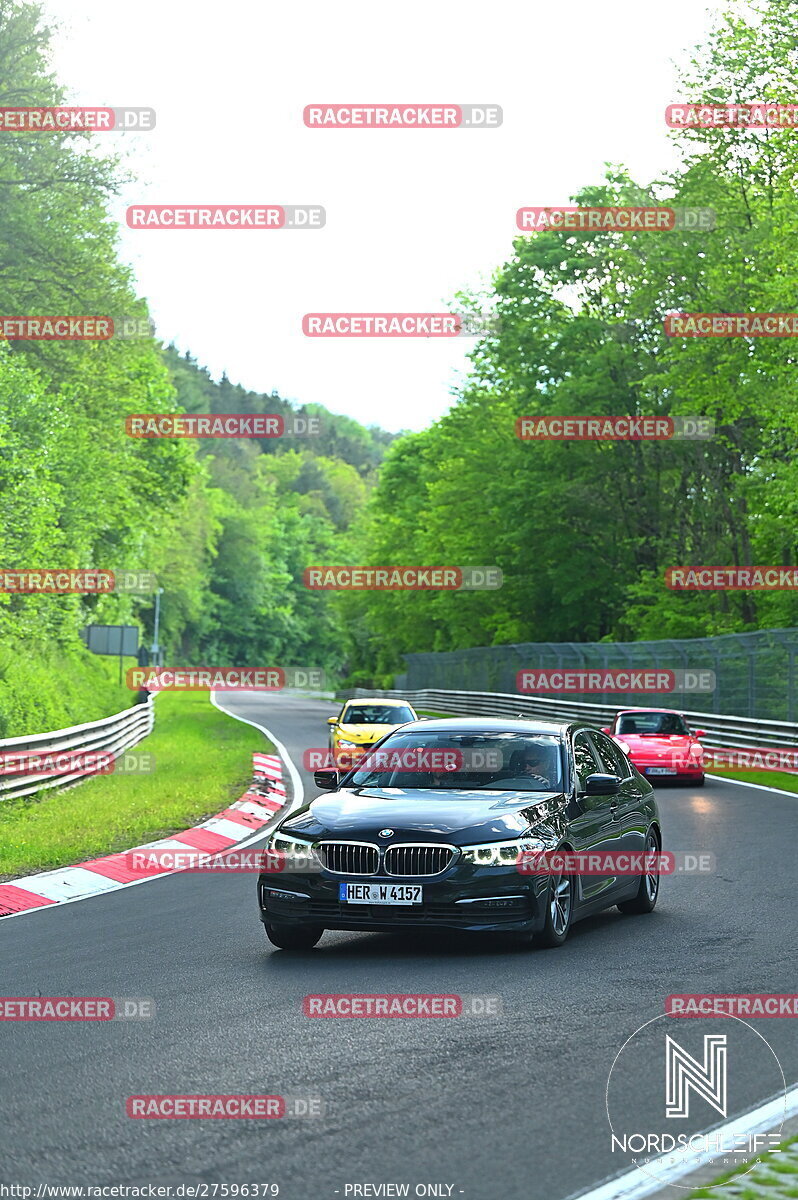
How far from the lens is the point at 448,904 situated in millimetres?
9500

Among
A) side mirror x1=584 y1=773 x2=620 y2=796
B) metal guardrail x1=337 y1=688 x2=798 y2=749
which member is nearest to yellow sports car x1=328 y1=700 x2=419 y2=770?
metal guardrail x1=337 y1=688 x2=798 y2=749

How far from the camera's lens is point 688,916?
11625mm

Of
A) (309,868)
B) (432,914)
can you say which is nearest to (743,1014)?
(432,914)

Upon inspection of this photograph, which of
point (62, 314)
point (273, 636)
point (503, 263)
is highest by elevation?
point (503, 263)

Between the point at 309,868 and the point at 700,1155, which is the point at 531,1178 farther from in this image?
the point at 309,868

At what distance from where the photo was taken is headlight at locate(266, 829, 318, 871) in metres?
9.77

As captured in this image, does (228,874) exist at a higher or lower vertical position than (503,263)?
lower

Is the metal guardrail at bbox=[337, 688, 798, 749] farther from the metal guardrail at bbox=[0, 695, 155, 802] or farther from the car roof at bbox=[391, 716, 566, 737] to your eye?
the metal guardrail at bbox=[0, 695, 155, 802]

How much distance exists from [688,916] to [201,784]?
14.5 metres

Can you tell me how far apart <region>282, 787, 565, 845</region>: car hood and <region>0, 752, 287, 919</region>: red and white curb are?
3.53m

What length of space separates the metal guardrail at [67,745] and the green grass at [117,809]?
0.62ft

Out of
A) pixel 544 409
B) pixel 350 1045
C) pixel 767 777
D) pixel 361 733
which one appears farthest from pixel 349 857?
pixel 544 409

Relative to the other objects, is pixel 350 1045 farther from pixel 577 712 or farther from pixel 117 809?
pixel 577 712

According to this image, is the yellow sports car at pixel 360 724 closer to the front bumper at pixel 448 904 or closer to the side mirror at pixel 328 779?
the side mirror at pixel 328 779
